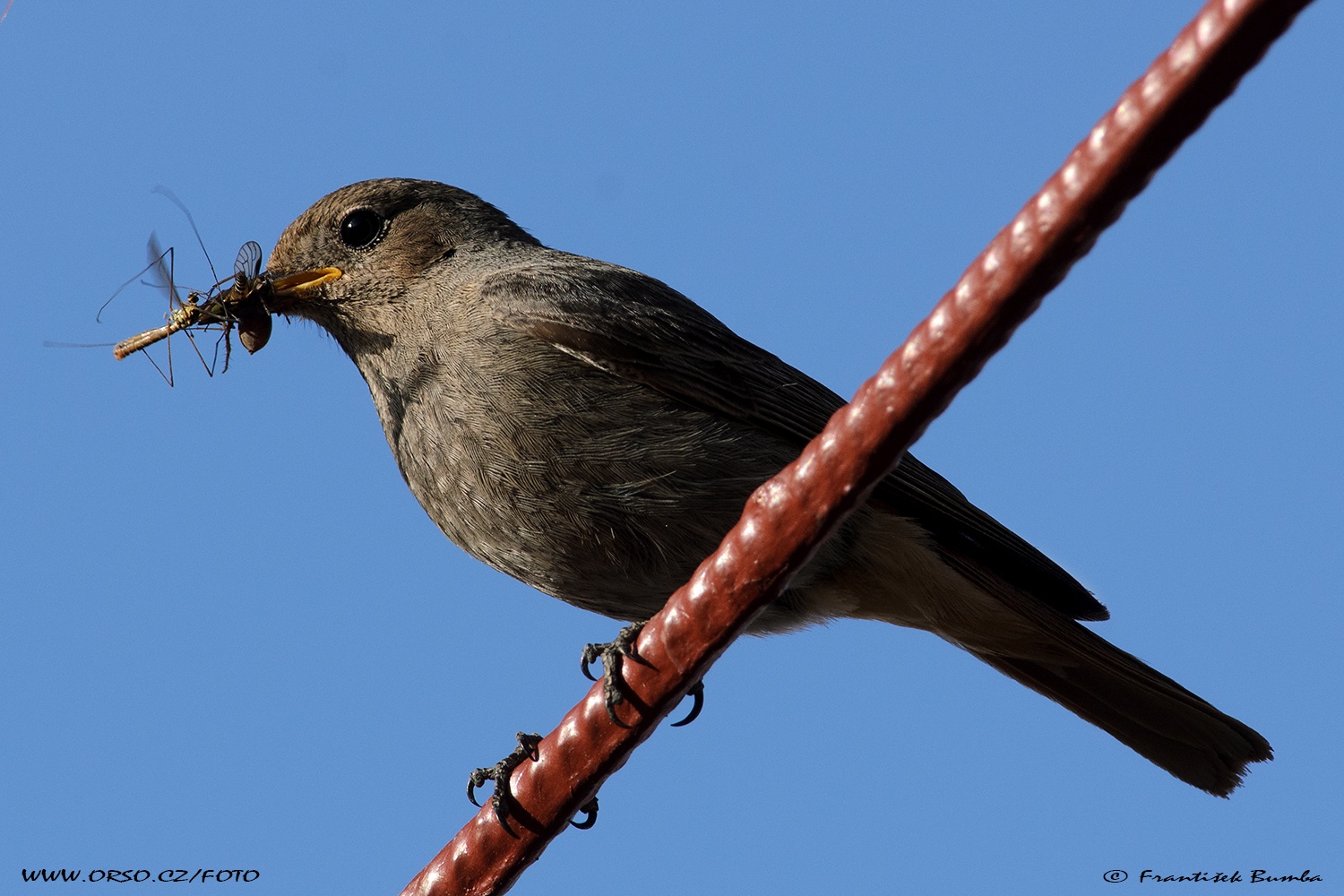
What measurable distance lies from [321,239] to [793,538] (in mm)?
4421

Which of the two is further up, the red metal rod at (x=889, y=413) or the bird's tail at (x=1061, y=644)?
the bird's tail at (x=1061, y=644)

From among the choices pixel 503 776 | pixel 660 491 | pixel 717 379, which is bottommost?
pixel 503 776

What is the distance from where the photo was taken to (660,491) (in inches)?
228

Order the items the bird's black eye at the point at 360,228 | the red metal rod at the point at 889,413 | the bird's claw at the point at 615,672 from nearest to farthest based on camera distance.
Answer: the red metal rod at the point at 889,413
the bird's claw at the point at 615,672
the bird's black eye at the point at 360,228

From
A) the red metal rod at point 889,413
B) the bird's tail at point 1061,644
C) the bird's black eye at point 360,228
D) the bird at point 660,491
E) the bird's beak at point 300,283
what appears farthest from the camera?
the bird's black eye at point 360,228

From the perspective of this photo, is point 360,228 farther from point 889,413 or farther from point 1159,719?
point 889,413

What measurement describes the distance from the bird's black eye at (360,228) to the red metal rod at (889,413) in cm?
354

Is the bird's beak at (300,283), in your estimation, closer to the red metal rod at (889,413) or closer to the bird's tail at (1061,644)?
the bird's tail at (1061,644)

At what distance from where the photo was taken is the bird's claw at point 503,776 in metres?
4.37

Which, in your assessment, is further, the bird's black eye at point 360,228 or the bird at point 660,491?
the bird's black eye at point 360,228

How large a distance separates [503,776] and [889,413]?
8.46 feet

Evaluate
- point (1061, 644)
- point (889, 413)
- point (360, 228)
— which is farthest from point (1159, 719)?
point (360, 228)

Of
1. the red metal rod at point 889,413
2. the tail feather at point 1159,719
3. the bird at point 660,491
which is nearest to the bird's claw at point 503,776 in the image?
the red metal rod at point 889,413

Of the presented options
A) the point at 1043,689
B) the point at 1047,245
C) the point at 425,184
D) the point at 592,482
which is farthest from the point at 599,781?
the point at 425,184
